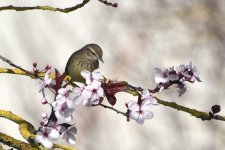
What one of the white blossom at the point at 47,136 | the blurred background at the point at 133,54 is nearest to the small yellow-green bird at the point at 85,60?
the white blossom at the point at 47,136

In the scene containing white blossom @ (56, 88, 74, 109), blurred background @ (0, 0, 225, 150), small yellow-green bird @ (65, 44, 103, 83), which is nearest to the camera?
white blossom @ (56, 88, 74, 109)

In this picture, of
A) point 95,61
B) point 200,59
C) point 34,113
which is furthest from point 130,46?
point 95,61

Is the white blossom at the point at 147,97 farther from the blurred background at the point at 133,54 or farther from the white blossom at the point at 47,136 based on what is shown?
the blurred background at the point at 133,54

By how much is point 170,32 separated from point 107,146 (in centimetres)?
137

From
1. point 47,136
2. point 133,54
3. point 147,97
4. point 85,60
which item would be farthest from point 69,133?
point 133,54

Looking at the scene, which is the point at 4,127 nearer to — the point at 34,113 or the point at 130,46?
the point at 34,113

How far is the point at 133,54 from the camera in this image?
5594mm

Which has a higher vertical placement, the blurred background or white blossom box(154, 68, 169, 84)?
the blurred background

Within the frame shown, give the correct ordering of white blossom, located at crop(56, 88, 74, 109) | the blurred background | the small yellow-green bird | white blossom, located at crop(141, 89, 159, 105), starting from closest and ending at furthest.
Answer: white blossom, located at crop(56, 88, 74, 109)
white blossom, located at crop(141, 89, 159, 105)
the small yellow-green bird
the blurred background

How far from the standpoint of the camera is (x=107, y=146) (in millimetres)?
5406

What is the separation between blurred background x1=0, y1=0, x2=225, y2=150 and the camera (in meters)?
5.30

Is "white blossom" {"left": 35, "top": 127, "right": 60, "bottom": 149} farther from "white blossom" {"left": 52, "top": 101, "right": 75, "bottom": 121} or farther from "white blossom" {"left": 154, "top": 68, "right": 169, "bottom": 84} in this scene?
"white blossom" {"left": 154, "top": 68, "right": 169, "bottom": 84}

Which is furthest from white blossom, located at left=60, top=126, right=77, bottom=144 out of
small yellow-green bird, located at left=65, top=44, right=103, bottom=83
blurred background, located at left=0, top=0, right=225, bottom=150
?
blurred background, located at left=0, top=0, right=225, bottom=150

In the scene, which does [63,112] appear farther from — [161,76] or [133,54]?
[133,54]
